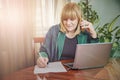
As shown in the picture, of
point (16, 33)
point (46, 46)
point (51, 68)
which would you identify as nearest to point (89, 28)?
point (46, 46)

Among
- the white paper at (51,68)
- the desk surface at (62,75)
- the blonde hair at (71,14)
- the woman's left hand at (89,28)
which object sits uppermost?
the blonde hair at (71,14)

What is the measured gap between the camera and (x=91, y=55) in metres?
1.47

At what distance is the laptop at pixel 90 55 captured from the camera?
1.43 metres

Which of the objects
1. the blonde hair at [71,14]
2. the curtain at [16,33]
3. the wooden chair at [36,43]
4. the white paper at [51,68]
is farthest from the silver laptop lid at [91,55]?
the curtain at [16,33]

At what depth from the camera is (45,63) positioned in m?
1.56

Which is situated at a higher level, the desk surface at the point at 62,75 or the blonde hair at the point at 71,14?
the blonde hair at the point at 71,14

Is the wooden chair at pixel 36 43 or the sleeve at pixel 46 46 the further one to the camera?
the wooden chair at pixel 36 43

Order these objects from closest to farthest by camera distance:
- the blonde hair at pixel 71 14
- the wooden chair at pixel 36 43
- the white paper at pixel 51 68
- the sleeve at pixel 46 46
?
1. the white paper at pixel 51 68
2. the sleeve at pixel 46 46
3. the blonde hair at pixel 71 14
4. the wooden chair at pixel 36 43

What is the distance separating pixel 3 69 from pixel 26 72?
0.90m

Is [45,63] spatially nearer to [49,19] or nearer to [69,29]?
[69,29]

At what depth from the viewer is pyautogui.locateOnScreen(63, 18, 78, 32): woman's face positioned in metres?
1.98

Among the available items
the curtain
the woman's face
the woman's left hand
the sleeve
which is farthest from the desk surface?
the curtain

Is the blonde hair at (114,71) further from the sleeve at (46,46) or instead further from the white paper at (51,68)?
the sleeve at (46,46)

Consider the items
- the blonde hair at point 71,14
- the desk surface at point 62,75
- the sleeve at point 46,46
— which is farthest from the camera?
the blonde hair at point 71,14
